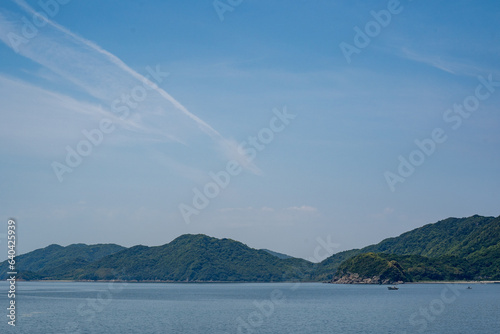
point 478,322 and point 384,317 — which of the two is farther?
point 384,317

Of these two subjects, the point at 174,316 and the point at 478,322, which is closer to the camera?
the point at 478,322

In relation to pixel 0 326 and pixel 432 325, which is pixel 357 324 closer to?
pixel 432 325

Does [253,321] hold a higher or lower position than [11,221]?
lower

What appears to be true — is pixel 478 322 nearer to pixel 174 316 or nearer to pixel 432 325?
pixel 432 325

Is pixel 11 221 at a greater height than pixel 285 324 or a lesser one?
greater

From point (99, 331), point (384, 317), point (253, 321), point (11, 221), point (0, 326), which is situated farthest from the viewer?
point (384, 317)

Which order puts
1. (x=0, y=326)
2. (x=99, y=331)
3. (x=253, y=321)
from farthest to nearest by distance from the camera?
(x=253, y=321) → (x=0, y=326) → (x=99, y=331)

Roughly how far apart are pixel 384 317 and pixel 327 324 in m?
20.5

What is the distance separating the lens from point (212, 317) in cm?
11856

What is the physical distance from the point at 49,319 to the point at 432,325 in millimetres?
81419

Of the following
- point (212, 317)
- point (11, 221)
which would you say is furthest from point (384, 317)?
point (11, 221)

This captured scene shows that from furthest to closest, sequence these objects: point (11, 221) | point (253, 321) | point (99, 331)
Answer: point (253, 321)
point (99, 331)
point (11, 221)

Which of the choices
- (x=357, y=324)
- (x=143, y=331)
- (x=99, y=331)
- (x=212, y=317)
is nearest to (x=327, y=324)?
(x=357, y=324)

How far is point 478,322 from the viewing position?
10312 centimetres
